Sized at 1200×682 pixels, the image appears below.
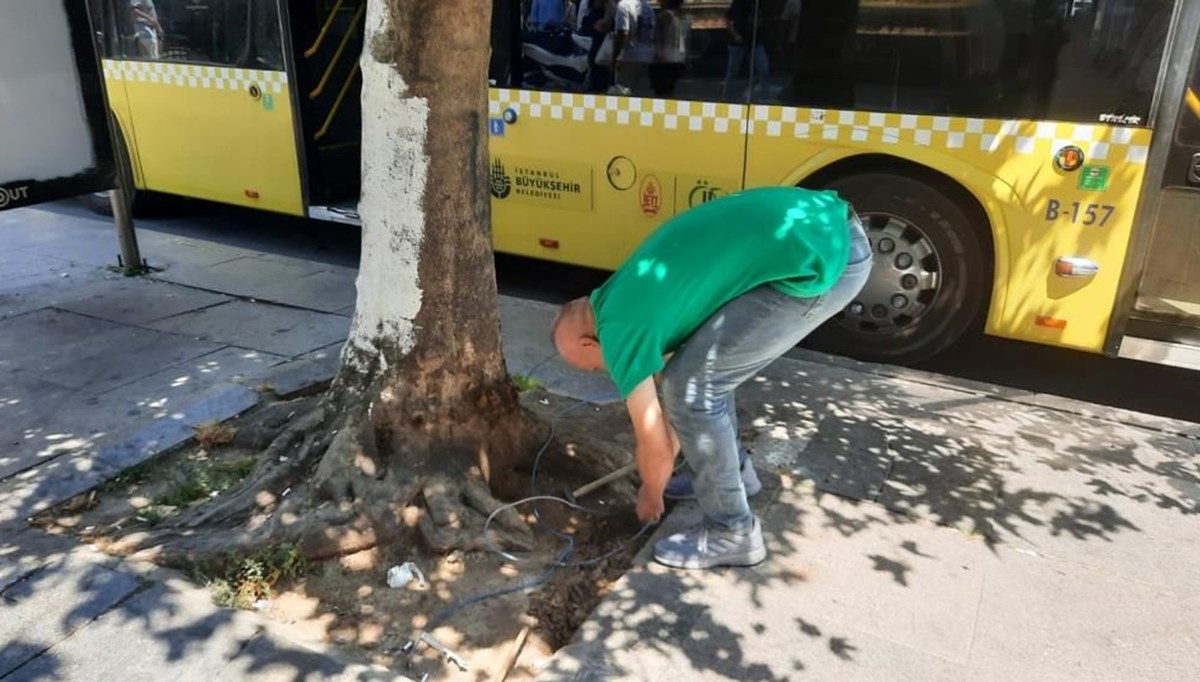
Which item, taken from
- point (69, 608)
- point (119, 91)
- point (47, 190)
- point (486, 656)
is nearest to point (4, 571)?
point (69, 608)

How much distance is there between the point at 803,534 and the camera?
11.1ft

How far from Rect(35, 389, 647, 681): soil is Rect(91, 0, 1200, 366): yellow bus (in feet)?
6.92

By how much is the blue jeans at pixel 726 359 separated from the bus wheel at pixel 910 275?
2.10 metres

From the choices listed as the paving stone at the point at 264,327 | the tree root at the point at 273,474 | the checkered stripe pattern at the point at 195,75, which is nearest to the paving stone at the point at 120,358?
the paving stone at the point at 264,327

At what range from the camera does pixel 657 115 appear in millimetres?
5309

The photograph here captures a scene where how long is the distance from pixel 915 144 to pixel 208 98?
17.6 ft

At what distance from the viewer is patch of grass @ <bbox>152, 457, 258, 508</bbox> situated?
141 inches

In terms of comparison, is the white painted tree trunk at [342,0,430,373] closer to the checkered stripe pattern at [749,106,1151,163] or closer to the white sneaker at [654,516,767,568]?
the white sneaker at [654,516,767,568]

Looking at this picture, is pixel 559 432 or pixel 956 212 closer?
pixel 559 432

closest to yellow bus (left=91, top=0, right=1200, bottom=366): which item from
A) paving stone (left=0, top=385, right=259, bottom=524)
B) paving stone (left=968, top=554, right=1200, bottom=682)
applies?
paving stone (left=968, top=554, right=1200, bottom=682)

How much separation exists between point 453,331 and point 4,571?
5.57ft

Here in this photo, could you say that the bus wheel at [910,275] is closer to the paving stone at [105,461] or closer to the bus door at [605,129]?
the bus door at [605,129]

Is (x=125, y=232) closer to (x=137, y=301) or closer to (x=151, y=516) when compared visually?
(x=137, y=301)

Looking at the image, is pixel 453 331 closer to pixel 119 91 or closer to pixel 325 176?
pixel 325 176
